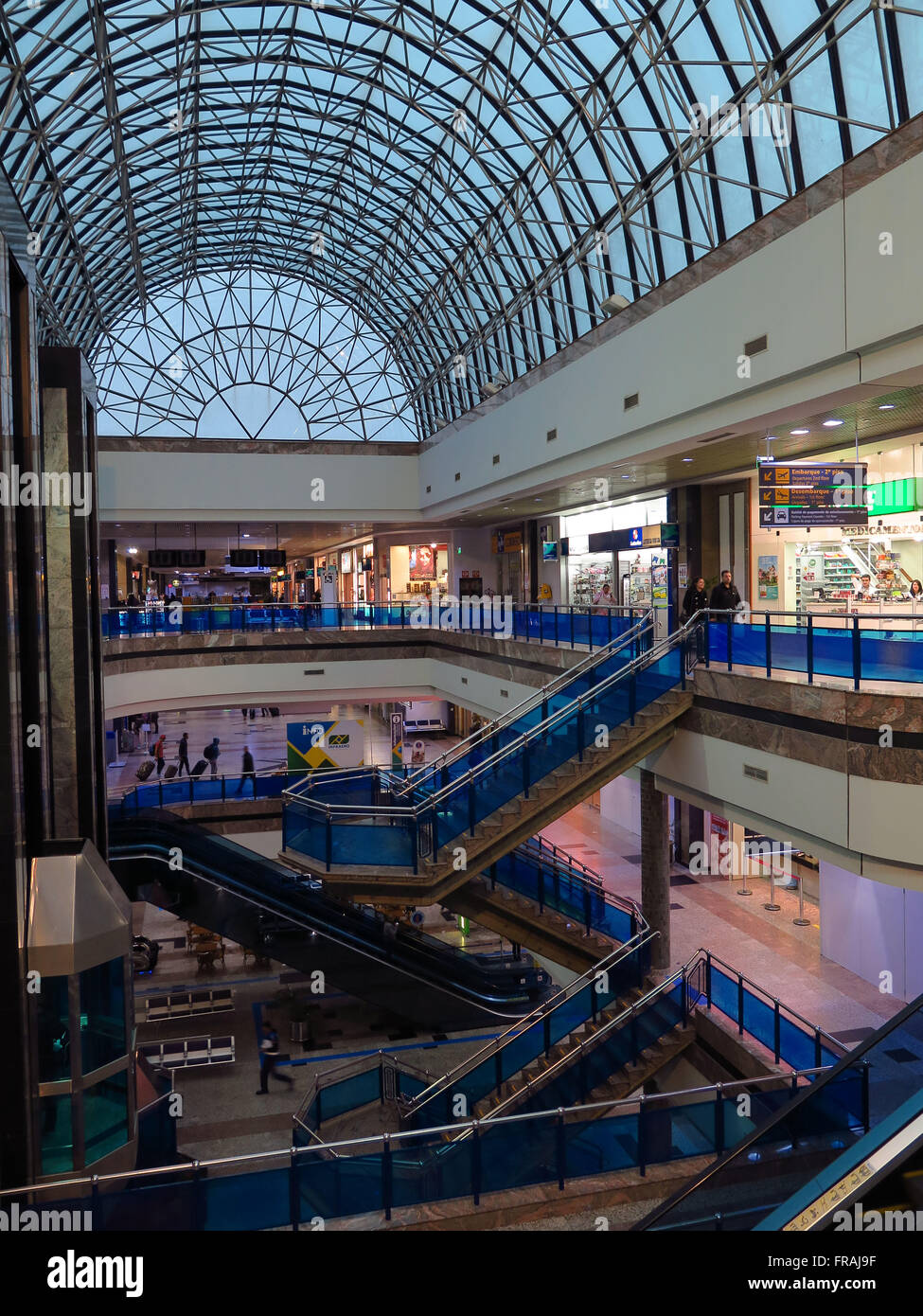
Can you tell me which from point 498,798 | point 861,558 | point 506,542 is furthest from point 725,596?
point 506,542

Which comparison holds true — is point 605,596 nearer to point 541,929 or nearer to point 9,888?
point 541,929

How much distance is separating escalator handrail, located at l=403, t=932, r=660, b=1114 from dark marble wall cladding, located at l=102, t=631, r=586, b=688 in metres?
13.4

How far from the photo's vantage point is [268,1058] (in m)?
19.8

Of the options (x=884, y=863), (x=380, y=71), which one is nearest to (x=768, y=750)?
(x=884, y=863)

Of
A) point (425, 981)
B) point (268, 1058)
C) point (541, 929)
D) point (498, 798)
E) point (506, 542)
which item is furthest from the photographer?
point (506, 542)

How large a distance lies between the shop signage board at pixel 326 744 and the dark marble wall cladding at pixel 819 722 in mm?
17123

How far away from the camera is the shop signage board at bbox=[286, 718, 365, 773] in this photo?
31125 mm

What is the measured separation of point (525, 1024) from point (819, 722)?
7346 millimetres

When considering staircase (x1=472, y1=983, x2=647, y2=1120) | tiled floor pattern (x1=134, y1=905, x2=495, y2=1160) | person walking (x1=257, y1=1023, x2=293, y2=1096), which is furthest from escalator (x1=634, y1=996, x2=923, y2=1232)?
person walking (x1=257, y1=1023, x2=293, y2=1096)

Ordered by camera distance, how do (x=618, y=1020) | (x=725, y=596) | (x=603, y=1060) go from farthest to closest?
(x=725, y=596) → (x=618, y=1020) → (x=603, y=1060)

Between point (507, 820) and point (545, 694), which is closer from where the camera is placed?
point (507, 820)
